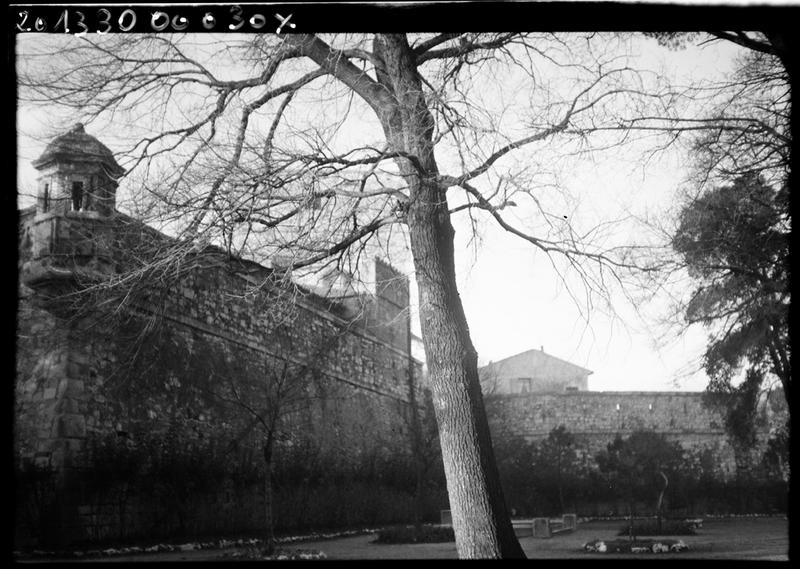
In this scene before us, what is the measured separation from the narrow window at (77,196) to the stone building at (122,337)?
2 cm

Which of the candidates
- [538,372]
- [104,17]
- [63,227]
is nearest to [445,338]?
[104,17]

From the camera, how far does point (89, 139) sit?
1055 cm

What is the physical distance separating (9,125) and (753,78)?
7582 mm

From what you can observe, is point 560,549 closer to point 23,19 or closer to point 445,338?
point 445,338

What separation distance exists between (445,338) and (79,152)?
5.56m

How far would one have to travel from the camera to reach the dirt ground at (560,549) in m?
9.40

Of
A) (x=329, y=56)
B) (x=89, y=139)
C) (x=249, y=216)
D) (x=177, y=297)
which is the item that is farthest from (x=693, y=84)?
(x=177, y=297)

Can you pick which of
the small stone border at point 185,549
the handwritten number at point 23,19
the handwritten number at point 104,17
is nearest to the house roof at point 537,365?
the small stone border at point 185,549

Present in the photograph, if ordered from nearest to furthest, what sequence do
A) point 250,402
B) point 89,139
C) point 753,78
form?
1. point 753,78
2. point 89,139
3. point 250,402

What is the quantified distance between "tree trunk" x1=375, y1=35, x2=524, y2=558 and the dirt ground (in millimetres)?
3190

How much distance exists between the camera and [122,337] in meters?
11.8

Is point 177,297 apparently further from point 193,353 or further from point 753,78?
point 753,78

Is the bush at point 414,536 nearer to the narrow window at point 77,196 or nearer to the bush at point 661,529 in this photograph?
the bush at point 661,529

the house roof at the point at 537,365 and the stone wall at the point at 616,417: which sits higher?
the house roof at the point at 537,365
